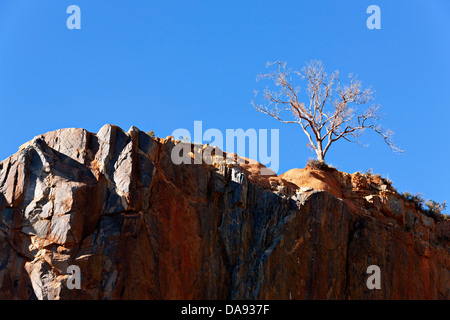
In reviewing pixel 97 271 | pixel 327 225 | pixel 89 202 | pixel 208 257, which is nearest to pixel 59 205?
pixel 89 202

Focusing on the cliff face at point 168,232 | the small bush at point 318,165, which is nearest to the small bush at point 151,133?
the cliff face at point 168,232

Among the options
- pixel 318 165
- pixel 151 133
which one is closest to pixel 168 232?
pixel 151 133

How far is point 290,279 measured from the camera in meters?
27.7

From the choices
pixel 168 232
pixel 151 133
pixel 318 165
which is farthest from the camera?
pixel 318 165

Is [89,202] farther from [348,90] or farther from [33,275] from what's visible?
[348,90]

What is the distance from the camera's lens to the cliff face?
82.5 feet

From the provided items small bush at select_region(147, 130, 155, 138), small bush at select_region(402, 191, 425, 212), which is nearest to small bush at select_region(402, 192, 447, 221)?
small bush at select_region(402, 191, 425, 212)

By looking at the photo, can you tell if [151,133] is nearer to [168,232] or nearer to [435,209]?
[168,232]

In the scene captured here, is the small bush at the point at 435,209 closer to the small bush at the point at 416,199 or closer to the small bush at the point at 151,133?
the small bush at the point at 416,199

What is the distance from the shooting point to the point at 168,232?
2669 centimetres

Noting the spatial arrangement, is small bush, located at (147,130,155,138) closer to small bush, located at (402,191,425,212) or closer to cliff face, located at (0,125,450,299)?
cliff face, located at (0,125,450,299)

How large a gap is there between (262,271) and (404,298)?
703cm
